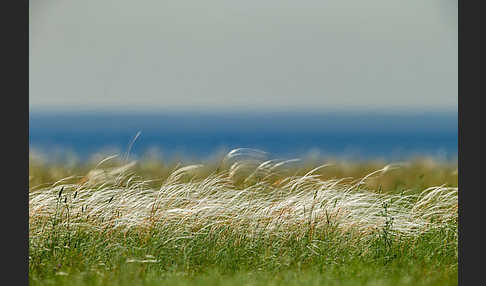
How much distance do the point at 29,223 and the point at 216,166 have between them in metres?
2.06

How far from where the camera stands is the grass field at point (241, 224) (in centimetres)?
604

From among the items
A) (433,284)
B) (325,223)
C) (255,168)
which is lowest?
(433,284)

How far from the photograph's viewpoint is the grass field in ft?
19.8

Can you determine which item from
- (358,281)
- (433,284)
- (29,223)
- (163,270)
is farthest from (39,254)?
(433,284)

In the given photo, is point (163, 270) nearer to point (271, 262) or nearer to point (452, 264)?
point (271, 262)

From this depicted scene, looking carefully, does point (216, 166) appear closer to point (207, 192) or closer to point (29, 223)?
point (207, 192)

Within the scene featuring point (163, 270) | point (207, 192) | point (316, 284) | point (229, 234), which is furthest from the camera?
point (207, 192)

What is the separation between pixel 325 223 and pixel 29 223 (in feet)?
9.75

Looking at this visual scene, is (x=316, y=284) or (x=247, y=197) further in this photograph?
(x=247, y=197)

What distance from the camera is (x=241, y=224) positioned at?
22.2 ft

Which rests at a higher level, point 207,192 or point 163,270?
point 207,192

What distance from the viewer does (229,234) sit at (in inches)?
262

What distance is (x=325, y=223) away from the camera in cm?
674

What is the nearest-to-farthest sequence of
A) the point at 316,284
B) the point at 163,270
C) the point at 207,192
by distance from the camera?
the point at 316,284, the point at 163,270, the point at 207,192
